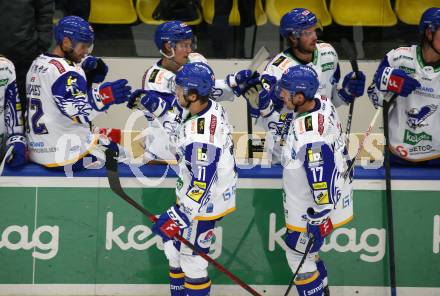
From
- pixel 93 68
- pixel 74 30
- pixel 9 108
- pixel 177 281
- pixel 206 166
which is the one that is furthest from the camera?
pixel 93 68

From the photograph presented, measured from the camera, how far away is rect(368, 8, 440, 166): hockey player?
20.7 feet

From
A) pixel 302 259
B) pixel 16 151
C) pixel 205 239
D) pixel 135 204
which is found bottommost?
pixel 302 259

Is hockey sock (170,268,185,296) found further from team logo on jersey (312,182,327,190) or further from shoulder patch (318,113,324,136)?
shoulder patch (318,113,324,136)

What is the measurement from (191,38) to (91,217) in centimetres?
135

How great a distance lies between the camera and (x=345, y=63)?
831 cm

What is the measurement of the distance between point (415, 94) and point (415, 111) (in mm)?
112

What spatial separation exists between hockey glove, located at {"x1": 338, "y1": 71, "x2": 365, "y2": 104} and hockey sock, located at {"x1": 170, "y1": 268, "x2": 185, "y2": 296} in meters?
1.65

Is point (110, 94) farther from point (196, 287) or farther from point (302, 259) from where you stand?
point (302, 259)

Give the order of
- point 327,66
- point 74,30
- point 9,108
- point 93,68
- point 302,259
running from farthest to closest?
point 93,68
point 327,66
point 9,108
point 74,30
point 302,259

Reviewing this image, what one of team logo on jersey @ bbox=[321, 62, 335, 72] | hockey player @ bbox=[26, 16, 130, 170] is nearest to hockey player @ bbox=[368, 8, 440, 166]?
team logo on jersey @ bbox=[321, 62, 335, 72]

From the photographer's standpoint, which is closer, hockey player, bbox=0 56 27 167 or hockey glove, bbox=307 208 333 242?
hockey glove, bbox=307 208 333 242

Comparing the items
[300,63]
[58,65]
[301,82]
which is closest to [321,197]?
[301,82]

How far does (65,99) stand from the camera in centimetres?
608

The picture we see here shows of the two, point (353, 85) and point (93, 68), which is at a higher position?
point (93, 68)
